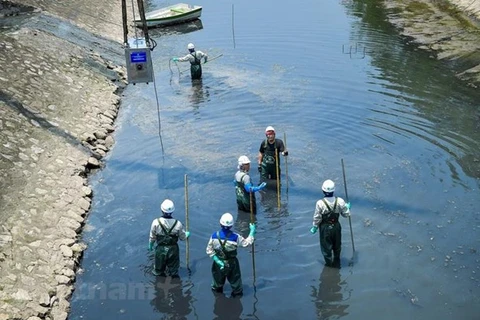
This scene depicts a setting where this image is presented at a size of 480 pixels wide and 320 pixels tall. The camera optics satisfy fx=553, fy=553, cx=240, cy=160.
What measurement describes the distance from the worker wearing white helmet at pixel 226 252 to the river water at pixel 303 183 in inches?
19.5

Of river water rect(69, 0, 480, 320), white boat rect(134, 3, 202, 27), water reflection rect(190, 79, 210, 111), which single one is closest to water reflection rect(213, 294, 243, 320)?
river water rect(69, 0, 480, 320)

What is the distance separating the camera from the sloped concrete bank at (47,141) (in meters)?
13.0

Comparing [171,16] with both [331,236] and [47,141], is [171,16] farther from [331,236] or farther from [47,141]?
[331,236]

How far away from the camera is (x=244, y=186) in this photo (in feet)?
51.1

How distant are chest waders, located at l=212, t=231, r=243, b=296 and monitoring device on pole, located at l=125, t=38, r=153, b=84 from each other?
26.8 feet

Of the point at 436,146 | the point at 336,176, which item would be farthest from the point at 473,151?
the point at 336,176

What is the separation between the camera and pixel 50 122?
20125 millimetres

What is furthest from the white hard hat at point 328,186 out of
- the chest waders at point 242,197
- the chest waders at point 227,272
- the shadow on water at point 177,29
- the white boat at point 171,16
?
the white boat at point 171,16

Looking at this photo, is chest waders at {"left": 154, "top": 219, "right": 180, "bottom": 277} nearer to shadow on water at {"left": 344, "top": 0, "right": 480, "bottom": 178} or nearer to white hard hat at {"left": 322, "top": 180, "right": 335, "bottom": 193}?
white hard hat at {"left": 322, "top": 180, "right": 335, "bottom": 193}

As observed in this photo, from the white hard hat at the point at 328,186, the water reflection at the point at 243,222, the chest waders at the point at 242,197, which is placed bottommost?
the water reflection at the point at 243,222

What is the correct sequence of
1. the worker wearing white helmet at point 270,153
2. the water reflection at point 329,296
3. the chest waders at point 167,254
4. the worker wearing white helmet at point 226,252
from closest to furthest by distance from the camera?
the worker wearing white helmet at point 226,252, the water reflection at point 329,296, the chest waders at point 167,254, the worker wearing white helmet at point 270,153

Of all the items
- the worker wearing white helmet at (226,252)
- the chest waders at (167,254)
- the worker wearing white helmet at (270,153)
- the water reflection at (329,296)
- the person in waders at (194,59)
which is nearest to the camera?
the worker wearing white helmet at (226,252)

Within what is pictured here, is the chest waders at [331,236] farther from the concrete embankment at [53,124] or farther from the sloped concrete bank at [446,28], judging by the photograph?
the sloped concrete bank at [446,28]

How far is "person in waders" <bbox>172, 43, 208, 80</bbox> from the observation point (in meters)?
26.8
